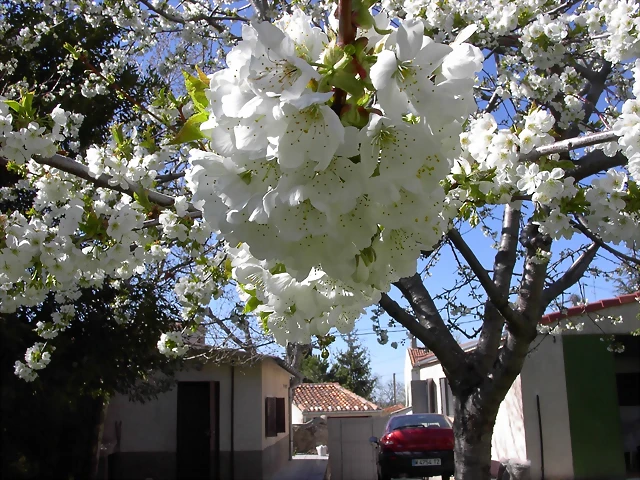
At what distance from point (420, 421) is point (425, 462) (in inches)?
39.3

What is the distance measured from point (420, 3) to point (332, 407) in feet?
76.4

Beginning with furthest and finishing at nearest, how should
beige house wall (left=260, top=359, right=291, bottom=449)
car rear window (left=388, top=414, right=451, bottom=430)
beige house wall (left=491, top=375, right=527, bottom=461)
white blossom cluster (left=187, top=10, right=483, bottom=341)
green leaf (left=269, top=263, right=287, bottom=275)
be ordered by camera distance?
1. beige house wall (left=260, top=359, right=291, bottom=449)
2. car rear window (left=388, top=414, right=451, bottom=430)
3. beige house wall (left=491, top=375, right=527, bottom=461)
4. green leaf (left=269, top=263, right=287, bottom=275)
5. white blossom cluster (left=187, top=10, right=483, bottom=341)

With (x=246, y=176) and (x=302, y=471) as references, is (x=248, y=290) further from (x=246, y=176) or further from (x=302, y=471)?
(x=302, y=471)

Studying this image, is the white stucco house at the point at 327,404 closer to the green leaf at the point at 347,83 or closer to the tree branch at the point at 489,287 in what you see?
the tree branch at the point at 489,287

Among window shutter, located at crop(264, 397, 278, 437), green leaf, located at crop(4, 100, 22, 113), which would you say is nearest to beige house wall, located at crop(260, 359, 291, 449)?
window shutter, located at crop(264, 397, 278, 437)

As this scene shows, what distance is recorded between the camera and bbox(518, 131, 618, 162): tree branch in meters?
2.59

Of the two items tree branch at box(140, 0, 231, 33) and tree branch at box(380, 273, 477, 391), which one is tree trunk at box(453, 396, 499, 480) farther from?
tree branch at box(140, 0, 231, 33)

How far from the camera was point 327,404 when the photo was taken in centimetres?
2725

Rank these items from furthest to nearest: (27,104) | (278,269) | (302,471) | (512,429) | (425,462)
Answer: (302,471)
(512,429)
(425,462)
(27,104)
(278,269)

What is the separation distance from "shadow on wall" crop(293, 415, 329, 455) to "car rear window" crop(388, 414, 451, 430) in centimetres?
1463

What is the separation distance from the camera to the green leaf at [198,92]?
1.52 metres

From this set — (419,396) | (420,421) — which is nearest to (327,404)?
(419,396)

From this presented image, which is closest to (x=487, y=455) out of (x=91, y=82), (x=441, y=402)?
(x=91, y=82)

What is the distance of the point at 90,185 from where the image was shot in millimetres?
4398
